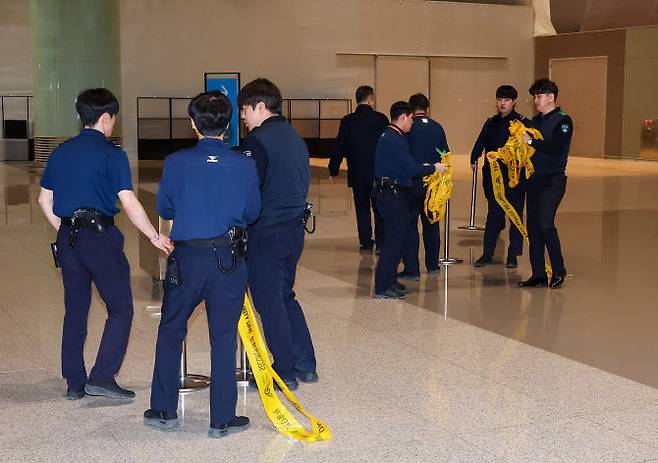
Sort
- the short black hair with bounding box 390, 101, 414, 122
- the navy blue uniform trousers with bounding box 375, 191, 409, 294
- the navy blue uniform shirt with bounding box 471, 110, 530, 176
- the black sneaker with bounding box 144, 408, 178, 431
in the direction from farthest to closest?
the navy blue uniform shirt with bounding box 471, 110, 530, 176 → the navy blue uniform trousers with bounding box 375, 191, 409, 294 → the short black hair with bounding box 390, 101, 414, 122 → the black sneaker with bounding box 144, 408, 178, 431

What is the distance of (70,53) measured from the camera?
1961cm

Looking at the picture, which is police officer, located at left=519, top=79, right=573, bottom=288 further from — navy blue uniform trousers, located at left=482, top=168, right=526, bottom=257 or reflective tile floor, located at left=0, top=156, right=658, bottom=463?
navy blue uniform trousers, located at left=482, top=168, right=526, bottom=257

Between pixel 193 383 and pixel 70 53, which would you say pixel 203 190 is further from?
pixel 70 53

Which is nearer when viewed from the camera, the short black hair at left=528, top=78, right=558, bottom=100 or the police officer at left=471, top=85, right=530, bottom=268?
the short black hair at left=528, top=78, right=558, bottom=100

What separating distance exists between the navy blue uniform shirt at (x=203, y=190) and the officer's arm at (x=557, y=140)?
170 inches

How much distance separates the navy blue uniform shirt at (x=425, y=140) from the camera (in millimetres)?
9672

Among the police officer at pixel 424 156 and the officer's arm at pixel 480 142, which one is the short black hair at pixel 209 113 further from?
the officer's arm at pixel 480 142

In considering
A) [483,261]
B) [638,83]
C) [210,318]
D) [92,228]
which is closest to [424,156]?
[483,261]

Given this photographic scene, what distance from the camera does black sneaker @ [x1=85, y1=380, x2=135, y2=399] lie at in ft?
17.3

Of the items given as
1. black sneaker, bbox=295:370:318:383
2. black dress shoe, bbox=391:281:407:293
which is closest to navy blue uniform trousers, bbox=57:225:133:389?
black sneaker, bbox=295:370:318:383

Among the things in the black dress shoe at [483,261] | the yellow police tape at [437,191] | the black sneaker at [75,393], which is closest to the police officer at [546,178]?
the yellow police tape at [437,191]

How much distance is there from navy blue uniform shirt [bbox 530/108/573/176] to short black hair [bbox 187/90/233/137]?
4331 mm

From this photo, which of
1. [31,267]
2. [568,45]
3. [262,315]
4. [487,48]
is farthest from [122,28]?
[262,315]

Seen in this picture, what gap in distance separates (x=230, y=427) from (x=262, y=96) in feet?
6.07
